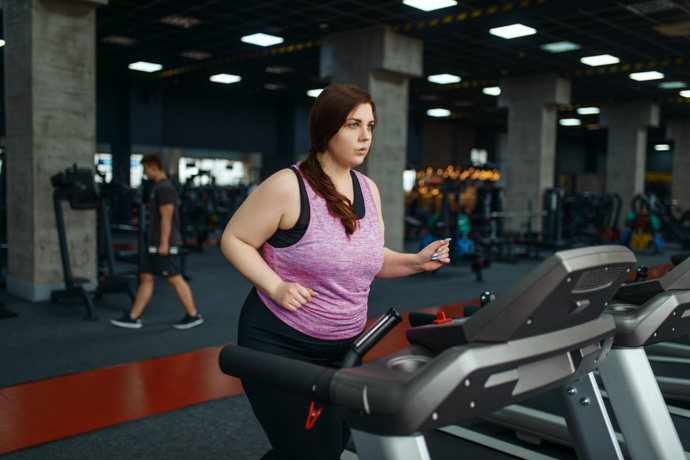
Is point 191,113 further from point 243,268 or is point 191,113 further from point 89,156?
point 243,268

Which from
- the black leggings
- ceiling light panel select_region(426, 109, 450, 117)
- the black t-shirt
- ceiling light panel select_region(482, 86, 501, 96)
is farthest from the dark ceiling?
the black leggings

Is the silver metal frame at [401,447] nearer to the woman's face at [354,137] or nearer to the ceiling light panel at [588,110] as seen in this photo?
the woman's face at [354,137]

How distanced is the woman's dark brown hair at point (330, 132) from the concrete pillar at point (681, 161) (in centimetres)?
2067

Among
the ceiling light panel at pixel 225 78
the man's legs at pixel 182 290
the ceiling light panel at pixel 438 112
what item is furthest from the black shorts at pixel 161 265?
the ceiling light panel at pixel 438 112

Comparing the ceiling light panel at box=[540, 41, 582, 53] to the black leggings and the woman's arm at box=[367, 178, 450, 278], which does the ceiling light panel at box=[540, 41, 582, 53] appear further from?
the black leggings

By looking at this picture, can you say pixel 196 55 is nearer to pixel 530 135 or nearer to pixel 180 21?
pixel 180 21

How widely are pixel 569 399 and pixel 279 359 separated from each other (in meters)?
0.83

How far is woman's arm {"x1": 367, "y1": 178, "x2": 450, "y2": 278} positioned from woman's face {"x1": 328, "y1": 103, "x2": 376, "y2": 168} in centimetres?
17

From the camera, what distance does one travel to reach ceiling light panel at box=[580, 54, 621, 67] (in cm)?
1134

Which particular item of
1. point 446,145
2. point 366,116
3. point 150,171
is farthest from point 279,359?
point 446,145

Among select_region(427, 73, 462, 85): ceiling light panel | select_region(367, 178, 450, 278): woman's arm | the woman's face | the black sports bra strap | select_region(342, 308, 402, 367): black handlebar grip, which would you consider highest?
select_region(427, 73, 462, 85): ceiling light panel

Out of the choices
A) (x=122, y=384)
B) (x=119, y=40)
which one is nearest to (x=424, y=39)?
(x=119, y=40)

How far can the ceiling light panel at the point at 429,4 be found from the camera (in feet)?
26.4

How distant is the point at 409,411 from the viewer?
99 centimetres
